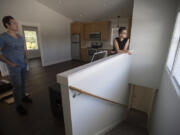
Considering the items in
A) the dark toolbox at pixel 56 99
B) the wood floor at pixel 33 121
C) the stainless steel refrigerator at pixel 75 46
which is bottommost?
the wood floor at pixel 33 121

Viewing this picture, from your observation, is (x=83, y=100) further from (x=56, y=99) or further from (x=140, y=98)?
(x=140, y=98)

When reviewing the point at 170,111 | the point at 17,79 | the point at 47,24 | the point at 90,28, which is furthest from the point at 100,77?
the point at 90,28

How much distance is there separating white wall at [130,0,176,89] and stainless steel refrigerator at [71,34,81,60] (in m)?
3.97

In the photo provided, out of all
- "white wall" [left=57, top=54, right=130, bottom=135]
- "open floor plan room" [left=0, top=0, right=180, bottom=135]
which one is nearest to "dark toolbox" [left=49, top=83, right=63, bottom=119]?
"open floor plan room" [left=0, top=0, right=180, bottom=135]

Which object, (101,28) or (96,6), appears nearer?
(96,6)

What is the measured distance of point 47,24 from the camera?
16.2 ft

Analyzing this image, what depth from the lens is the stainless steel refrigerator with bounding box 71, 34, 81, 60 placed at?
6041mm

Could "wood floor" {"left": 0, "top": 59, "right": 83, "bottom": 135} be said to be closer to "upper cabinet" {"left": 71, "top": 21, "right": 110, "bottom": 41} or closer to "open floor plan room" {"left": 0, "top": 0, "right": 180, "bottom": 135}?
"open floor plan room" {"left": 0, "top": 0, "right": 180, "bottom": 135}

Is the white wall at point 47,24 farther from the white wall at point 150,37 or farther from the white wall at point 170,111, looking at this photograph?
the white wall at point 170,111

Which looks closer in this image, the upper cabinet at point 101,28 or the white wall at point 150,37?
the white wall at point 150,37

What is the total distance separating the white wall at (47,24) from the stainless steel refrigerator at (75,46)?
0.25 m

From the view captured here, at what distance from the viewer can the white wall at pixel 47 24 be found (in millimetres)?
3817

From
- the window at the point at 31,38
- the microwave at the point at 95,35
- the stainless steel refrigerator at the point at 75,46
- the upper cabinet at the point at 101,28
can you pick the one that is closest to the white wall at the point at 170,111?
the upper cabinet at the point at 101,28

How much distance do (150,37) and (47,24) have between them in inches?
180
